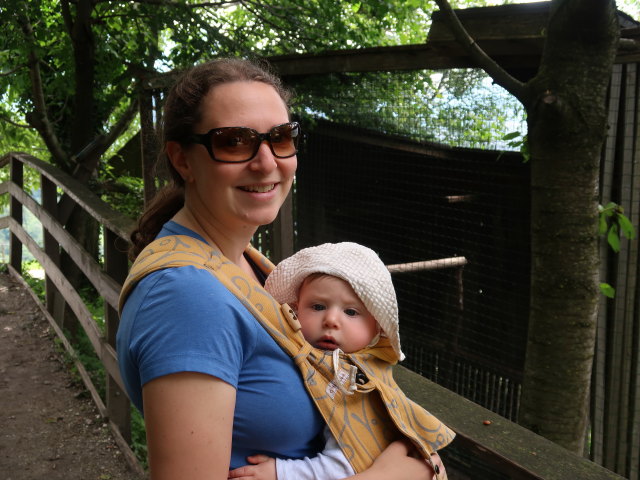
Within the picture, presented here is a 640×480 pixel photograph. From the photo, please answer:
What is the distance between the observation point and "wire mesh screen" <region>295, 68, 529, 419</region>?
367 centimetres

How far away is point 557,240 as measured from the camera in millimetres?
2355

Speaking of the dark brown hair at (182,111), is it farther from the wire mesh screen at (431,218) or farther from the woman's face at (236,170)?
the wire mesh screen at (431,218)

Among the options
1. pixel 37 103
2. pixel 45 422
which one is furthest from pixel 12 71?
pixel 45 422

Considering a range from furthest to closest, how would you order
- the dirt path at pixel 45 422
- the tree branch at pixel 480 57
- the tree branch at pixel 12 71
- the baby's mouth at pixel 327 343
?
the tree branch at pixel 12 71 → the dirt path at pixel 45 422 → the tree branch at pixel 480 57 → the baby's mouth at pixel 327 343

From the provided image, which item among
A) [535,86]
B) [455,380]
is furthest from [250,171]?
[455,380]

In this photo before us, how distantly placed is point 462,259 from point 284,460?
108 inches

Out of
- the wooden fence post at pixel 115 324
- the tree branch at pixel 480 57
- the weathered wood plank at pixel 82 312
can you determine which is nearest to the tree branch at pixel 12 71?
the weathered wood plank at pixel 82 312

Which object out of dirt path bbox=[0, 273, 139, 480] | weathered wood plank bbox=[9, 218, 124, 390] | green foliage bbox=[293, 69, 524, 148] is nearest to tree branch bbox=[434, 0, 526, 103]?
green foliage bbox=[293, 69, 524, 148]

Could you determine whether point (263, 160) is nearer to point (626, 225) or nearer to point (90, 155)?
point (626, 225)

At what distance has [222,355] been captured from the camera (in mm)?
1091

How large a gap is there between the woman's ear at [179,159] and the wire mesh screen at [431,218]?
94.9 inches

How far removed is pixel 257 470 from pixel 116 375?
2.21 m

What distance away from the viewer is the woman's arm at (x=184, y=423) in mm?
1058

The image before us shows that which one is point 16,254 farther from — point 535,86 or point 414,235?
point 535,86
